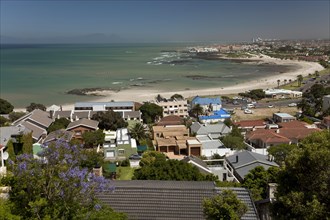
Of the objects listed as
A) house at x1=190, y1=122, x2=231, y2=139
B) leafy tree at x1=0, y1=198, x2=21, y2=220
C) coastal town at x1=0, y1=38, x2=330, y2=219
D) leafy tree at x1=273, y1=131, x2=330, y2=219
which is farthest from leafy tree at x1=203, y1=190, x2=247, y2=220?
house at x1=190, y1=122, x2=231, y2=139

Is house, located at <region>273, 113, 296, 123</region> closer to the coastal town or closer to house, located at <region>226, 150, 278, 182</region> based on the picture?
the coastal town

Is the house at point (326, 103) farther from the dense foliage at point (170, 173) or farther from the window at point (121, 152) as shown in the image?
the dense foliage at point (170, 173)

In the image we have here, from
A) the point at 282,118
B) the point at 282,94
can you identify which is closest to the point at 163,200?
the point at 282,118

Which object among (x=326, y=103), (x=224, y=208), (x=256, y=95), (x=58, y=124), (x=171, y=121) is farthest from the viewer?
(x=256, y=95)

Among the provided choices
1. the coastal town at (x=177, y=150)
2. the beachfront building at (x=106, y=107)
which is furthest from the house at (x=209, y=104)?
the beachfront building at (x=106, y=107)

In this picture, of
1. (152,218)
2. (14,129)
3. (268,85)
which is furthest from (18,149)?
(268,85)

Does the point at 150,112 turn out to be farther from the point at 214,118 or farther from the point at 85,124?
the point at 85,124
